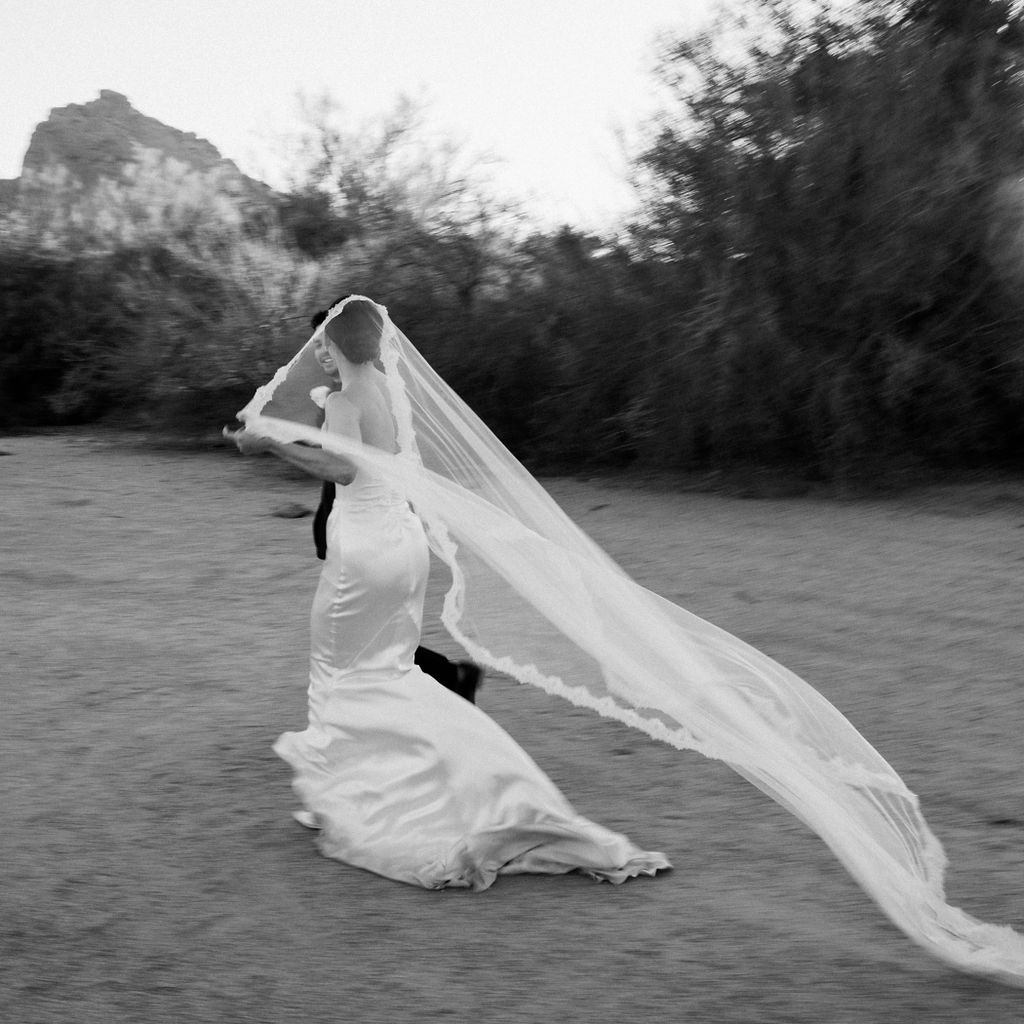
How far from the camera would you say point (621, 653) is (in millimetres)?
4059

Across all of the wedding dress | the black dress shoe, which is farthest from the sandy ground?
the black dress shoe

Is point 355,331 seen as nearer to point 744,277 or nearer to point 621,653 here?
point 621,653

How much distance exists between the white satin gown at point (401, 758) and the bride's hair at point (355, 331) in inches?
17.5

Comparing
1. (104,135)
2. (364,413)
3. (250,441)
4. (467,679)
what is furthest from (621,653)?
(104,135)

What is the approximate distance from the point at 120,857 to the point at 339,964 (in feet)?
4.10

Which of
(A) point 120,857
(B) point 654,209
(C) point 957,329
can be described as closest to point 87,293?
(B) point 654,209

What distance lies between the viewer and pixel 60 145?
41.9m

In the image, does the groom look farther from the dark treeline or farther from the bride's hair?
the dark treeline

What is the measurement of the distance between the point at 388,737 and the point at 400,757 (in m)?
0.09

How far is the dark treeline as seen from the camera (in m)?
13.3

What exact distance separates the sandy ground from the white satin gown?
10cm

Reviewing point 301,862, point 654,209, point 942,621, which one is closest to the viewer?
point 301,862

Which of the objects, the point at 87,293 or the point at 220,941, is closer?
the point at 220,941

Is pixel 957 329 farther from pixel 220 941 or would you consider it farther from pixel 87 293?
pixel 87 293
